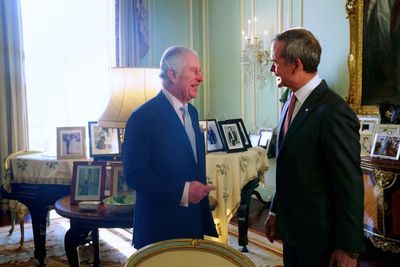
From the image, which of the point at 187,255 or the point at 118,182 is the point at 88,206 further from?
the point at 187,255

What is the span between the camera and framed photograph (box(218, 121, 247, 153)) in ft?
9.57

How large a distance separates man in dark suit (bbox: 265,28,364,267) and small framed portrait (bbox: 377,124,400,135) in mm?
2044

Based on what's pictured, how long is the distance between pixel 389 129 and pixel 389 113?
177mm

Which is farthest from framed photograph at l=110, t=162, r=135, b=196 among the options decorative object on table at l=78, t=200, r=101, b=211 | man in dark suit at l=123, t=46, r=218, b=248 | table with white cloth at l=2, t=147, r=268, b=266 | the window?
the window

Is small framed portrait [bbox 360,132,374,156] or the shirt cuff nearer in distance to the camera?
the shirt cuff

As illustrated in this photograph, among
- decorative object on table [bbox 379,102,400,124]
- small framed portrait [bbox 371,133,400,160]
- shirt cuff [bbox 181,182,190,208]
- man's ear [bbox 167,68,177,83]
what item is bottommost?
small framed portrait [bbox 371,133,400,160]

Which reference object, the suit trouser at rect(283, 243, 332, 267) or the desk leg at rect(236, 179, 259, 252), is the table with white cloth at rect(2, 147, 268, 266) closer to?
the desk leg at rect(236, 179, 259, 252)

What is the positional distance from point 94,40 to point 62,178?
3244 mm

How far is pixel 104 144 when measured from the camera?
2.79 meters

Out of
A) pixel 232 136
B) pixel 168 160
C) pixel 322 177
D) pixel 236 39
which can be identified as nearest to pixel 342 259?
pixel 322 177

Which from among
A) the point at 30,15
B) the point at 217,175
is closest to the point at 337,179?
the point at 217,175

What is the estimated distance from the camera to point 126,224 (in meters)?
2.06

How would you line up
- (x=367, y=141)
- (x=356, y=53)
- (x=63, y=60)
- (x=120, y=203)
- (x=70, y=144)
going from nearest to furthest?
(x=120, y=203) → (x=70, y=144) → (x=367, y=141) → (x=356, y=53) → (x=63, y=60)

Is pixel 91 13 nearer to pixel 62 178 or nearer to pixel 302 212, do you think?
pixel 62 178
